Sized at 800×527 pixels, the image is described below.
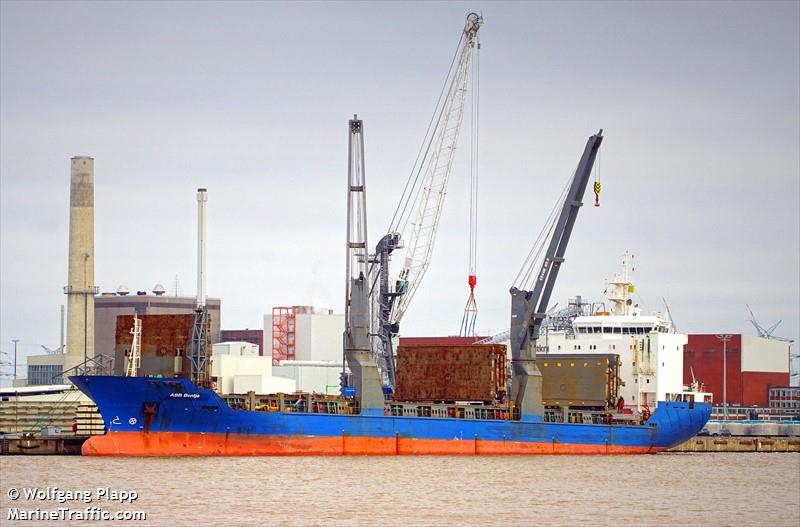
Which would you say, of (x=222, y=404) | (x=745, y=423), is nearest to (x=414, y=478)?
(x=222, y=404)

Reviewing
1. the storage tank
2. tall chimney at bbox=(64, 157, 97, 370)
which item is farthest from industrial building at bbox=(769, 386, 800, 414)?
tall chimney at bbox=(64, 157, 97, 370)

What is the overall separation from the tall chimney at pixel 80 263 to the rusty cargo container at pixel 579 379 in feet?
166

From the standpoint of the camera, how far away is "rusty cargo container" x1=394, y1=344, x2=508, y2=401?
70.6m

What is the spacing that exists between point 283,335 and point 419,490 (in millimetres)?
90551

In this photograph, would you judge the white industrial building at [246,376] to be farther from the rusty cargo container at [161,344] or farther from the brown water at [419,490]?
the brown water at [419,490]

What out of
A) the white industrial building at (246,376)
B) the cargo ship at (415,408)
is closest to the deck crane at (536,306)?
the cargo ship at (415,408)

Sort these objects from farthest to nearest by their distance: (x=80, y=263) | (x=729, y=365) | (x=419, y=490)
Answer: (x=729, y=365)
(x=80, y=263)
(x=419, y=490)

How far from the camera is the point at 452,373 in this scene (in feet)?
233

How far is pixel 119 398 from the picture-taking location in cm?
6375

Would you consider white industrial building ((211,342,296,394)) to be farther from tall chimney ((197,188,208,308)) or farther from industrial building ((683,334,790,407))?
industrial building ((683,334,790,407))

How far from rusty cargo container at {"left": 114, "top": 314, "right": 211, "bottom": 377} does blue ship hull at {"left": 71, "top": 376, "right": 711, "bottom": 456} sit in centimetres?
361

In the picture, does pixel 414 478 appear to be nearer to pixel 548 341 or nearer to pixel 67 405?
pixel 548 341

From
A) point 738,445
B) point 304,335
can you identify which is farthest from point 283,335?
point 738,445

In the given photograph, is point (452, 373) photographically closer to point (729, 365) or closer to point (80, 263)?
point (80, 263)
